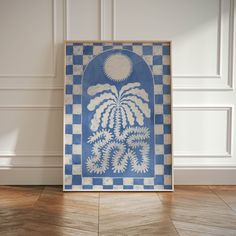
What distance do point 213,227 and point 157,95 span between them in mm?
1181

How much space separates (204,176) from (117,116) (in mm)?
892

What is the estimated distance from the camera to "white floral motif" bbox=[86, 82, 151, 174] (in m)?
2.68

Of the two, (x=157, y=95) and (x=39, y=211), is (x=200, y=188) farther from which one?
(x=39, y=211)

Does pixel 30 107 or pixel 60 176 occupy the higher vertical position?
pixel 30 107

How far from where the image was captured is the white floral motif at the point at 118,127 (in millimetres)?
2678

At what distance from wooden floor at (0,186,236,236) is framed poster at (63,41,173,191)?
0.53 feet

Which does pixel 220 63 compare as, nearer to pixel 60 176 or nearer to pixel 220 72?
pixel 220 72

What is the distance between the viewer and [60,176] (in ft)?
9.23

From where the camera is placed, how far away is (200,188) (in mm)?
2729

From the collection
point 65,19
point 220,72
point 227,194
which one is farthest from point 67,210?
point 220,72

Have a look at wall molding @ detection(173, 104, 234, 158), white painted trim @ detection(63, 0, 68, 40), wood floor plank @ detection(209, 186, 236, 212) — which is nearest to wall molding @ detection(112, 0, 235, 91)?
wall molding @ detection(173, 104, 234, 158)

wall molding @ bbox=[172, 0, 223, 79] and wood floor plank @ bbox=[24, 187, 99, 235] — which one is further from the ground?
wall molding @ bbox=[172, 0, 223, 79]

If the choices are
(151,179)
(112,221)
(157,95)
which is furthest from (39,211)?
(157,95)

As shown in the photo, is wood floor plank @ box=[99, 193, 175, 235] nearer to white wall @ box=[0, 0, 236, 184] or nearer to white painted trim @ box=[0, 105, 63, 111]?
white wall @ box=[0, 0, 236, 184]
